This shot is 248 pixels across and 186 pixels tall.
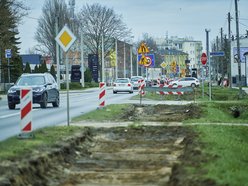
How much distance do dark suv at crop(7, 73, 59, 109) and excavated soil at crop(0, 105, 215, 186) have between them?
39.7ft

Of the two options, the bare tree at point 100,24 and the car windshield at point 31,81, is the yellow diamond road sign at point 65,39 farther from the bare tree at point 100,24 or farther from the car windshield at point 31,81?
Answer: the bare tree at point 100,24

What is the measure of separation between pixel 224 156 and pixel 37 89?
18.7 metres

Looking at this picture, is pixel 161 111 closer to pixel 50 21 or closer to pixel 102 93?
pixel 102 93

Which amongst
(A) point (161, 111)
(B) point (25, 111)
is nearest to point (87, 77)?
(A) point (161, 111)

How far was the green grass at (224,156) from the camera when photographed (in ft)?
26.0

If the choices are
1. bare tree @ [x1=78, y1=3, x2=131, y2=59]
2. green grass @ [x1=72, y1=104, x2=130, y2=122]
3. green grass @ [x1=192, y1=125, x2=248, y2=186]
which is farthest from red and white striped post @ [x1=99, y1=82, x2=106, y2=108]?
bare tree @ [x1=78, y1=3, x2=131, y2=59]

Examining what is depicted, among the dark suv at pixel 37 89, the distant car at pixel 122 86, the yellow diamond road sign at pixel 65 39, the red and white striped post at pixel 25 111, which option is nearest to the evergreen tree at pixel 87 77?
the distant car at pixel 122 86

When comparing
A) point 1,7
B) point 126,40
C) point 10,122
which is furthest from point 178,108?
point 126,40

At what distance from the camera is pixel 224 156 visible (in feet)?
32.9

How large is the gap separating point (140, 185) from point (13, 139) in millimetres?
4550

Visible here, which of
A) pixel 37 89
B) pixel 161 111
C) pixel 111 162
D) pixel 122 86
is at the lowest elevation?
pixel 161 111

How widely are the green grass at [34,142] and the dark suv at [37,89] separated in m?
12.4

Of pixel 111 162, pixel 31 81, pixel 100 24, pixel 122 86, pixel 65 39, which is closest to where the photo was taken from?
pixel 111 162

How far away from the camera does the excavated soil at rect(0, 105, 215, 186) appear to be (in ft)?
30.0
